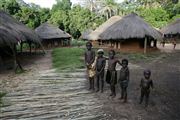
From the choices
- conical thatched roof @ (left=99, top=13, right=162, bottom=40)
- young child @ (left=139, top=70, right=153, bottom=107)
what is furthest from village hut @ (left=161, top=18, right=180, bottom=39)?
young child @ (left=139, top=70, right=153, bottom=107)

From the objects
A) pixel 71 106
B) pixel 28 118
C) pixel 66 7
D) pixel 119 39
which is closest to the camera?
pixel 28 118

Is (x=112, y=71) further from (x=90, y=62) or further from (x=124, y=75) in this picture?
(x=90, y=62)

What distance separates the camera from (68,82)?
41.3ft

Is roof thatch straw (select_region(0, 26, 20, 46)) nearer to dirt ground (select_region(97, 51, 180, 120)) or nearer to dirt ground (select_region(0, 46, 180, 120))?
dirt ground (select_region(0, 46, 180, 120))

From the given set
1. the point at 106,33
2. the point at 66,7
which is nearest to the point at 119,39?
the point at 106,33

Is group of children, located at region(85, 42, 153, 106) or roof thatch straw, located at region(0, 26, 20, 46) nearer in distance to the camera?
group of children, located at region(85, 42, 153, 106)

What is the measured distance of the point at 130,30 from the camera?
2873cm

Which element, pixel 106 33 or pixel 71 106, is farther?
pixel 106 33

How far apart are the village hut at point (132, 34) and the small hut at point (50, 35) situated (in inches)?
449

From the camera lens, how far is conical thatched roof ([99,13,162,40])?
28027 millimetres

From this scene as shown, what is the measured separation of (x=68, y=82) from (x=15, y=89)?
219 cm

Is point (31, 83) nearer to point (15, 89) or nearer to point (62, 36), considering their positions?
point (15, 89)

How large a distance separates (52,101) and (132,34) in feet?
64.0

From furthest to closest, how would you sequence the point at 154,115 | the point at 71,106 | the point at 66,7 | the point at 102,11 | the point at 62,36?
the point at 66,7 < the point at 102,11 < the point at 62,36 < the point at 71,106 < the point at 154,115
